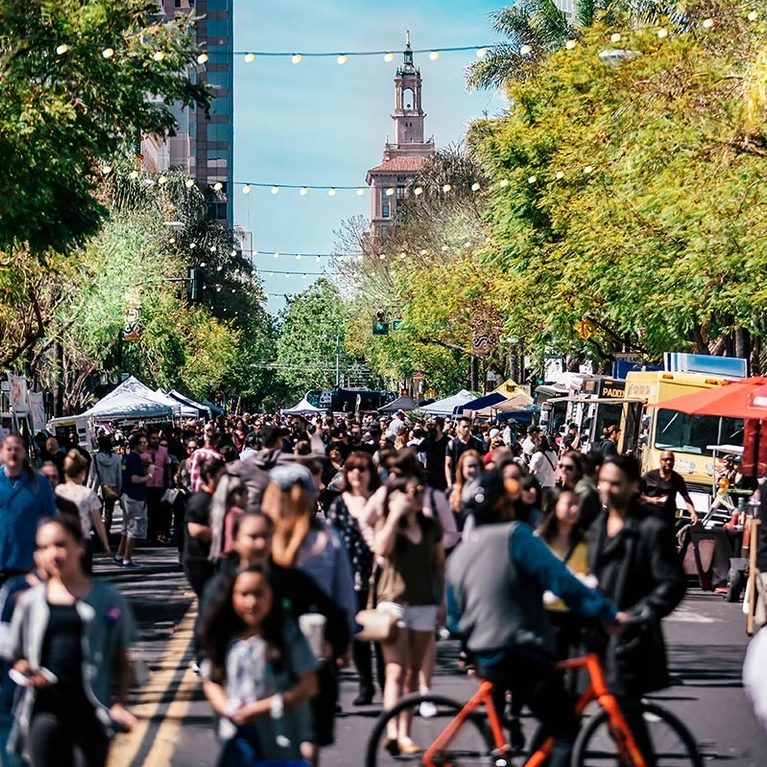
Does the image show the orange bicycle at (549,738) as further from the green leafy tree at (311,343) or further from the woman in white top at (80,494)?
the green leafy tree at (311,343)

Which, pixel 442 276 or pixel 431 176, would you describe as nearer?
pixel 442 276

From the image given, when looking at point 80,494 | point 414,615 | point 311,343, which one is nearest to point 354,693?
point 414,615

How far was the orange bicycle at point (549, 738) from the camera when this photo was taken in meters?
7.24

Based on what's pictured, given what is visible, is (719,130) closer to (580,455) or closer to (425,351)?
(580,455)

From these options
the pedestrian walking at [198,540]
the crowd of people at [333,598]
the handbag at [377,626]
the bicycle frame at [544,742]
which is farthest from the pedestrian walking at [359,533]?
the bicycle frame at [544,742]

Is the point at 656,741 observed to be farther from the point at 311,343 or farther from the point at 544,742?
the point at 311,343

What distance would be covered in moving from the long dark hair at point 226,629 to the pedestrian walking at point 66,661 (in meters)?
0.56

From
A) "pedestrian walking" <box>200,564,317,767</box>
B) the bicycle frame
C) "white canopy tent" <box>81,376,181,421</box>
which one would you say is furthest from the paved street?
"white canopy tent" <box>81,376,181,421</box>

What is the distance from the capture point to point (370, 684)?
36.5 ft

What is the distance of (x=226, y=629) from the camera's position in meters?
6.07

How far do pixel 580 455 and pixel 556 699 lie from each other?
22.2ft

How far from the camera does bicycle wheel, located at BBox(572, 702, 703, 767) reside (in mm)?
7301

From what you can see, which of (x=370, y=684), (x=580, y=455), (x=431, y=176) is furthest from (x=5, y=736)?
(x=431, y=176)

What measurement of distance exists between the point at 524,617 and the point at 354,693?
15.1 feet
